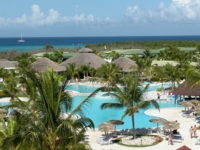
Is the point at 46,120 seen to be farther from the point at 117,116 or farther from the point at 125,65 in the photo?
the point at 125,65

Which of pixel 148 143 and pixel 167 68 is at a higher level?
pixel 167 68

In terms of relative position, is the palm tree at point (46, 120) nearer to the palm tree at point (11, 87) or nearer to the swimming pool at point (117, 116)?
the palm tree at point (11, 87)

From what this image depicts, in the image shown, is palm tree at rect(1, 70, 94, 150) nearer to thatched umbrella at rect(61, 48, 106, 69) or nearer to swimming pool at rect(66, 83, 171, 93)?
swimming pool at rect(66, 83, 171, 93)

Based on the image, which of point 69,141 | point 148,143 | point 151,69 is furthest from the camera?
point 151,69

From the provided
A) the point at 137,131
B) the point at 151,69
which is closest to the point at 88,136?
the point at 137,131

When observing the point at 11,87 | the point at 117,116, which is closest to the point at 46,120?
the point at 11,87

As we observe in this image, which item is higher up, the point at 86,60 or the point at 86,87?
the point at 86,60

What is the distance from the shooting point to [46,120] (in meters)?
10.3

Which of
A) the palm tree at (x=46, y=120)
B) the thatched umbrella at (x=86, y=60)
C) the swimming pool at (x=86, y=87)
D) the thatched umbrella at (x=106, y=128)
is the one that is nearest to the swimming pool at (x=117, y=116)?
the thatched umbrella at (x=106, y=128)

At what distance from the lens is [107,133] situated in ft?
57.9

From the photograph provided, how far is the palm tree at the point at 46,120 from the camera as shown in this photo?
9.75 m

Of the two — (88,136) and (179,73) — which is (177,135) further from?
(179,73)

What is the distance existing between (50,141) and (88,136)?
26.4ft

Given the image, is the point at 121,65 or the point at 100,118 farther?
the point at 121,65
